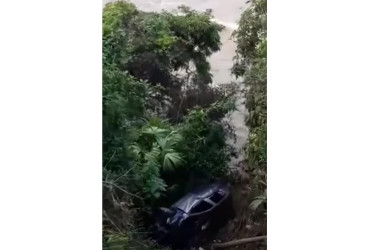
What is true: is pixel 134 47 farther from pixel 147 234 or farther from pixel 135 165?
pixel 147 234

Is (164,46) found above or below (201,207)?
above

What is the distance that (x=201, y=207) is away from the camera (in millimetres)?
3459

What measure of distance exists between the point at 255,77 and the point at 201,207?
2.54 feet

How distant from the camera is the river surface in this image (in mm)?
3494

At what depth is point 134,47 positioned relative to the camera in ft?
11.6

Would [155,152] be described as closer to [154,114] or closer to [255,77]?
[154,114]

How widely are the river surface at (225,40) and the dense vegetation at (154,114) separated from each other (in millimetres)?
36

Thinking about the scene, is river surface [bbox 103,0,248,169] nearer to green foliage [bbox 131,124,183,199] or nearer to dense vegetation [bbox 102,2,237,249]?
dense vegetation [bbox 102,2,237,249]

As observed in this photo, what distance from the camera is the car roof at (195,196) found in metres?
3.46

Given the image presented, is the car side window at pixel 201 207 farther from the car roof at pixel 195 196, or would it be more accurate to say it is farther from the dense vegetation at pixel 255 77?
the dense vegetation at pixel 255 77

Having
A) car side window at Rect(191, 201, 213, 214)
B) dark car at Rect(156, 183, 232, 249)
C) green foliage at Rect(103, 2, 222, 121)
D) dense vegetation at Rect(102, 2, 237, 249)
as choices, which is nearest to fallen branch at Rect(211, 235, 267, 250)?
dark car at Rect(156, 183, 232, 249)

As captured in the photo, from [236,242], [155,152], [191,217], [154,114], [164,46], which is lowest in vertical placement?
[236,242]

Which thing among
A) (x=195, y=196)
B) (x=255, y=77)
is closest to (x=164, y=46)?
(x=255, y=77)

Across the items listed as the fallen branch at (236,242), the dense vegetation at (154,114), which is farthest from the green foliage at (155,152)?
the fallen branch at (236,242)
